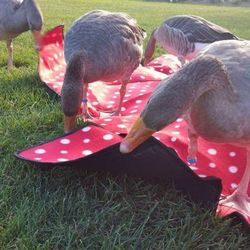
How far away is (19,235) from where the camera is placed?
7.47ft

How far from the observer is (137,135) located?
6.96 ft

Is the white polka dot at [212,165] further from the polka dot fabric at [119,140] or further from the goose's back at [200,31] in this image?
the goose's back at [200,31]

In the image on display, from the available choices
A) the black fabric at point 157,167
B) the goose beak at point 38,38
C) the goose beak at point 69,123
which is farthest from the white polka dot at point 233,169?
the goose beak at point 38,38

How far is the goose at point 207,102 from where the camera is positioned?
207 centimetres

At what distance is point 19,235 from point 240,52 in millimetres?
1492

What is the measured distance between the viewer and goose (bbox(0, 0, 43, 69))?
4883mm

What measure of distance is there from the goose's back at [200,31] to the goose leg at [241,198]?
97.4 inches

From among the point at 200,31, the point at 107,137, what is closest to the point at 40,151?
the point at 107,137

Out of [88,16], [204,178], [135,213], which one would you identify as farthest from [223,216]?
[88,16]

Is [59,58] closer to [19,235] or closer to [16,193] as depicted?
[16,193]

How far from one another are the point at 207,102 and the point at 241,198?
68 centimetres

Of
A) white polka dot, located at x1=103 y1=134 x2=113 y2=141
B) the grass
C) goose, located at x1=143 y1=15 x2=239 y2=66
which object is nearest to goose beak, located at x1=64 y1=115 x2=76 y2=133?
white polka dot, located at x1=103 y1=134 x2=113 y2=141

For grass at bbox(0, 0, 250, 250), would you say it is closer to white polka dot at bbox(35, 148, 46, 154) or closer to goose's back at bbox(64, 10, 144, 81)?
white polka dot at bbox(35, 148, 46, 154)

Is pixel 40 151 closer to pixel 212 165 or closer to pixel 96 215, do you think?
pixel 96 215
